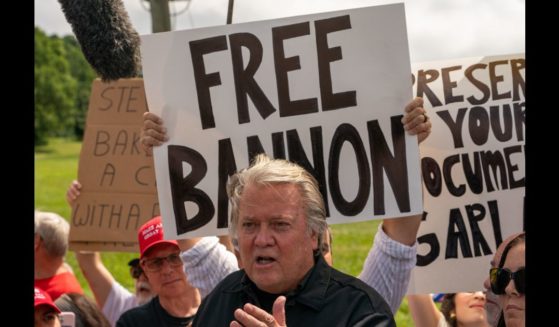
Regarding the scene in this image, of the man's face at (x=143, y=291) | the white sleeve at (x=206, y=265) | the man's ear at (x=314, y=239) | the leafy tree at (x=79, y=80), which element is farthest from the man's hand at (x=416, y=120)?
the leafy tree at (x=79, y=80)

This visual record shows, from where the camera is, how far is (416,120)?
3207 millimetres

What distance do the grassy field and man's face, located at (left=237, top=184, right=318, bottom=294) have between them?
269 inches

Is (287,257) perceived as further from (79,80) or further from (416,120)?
(79,80)

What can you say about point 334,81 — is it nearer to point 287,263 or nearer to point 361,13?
point 361,13

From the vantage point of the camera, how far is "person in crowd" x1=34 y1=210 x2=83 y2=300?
466cm

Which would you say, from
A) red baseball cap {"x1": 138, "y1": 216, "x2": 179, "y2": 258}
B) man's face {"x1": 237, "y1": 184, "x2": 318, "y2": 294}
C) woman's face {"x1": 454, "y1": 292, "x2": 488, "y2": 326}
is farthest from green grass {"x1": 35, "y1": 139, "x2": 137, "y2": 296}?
man's face {"x1": 237, "y1": 184, "x2": 318, "y2": 294}

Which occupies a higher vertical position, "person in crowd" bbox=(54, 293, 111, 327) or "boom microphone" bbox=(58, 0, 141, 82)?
"boom microphone" bbox=(58, 0, 141, 82)

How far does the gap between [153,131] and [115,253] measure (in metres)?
12.1

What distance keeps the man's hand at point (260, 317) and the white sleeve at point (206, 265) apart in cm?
113

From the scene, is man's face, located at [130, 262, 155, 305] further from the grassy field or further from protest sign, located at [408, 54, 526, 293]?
the grassy field

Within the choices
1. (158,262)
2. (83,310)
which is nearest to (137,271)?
(83,310)
